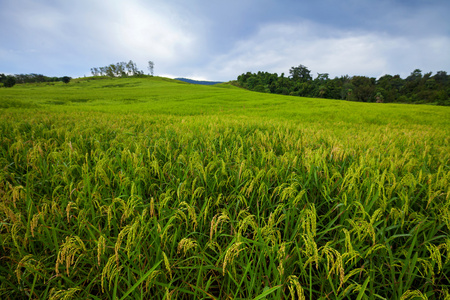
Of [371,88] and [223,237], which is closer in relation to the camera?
[223,237]

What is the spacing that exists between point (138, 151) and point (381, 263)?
8.81 ft

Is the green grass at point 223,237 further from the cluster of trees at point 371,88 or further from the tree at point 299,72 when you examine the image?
the tree at point 299,72

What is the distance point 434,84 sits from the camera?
75.6 metres

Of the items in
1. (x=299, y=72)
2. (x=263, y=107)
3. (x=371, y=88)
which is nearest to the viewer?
(x=263, y=107)

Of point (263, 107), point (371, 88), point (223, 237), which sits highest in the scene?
point (371, 88)

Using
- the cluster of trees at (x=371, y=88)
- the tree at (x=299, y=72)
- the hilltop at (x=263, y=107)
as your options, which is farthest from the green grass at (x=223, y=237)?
the tree at (x=299, y=72)

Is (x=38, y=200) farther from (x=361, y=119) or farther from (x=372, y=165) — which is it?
(x=361, y=119)

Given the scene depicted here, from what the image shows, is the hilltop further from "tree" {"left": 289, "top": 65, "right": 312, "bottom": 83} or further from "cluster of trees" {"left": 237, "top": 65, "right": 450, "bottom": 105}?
"tree" {"left": 289, "top": 65, "right": 312, "bottom": 83}

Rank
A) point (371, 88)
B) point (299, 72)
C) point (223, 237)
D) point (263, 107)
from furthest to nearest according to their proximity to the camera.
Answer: point (299, 72) < point (371, 88) < point (263, 107) < point (223, 237)

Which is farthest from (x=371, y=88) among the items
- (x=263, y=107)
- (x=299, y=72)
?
(x=263, y=107)

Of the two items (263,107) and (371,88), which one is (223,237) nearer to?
(263,107)

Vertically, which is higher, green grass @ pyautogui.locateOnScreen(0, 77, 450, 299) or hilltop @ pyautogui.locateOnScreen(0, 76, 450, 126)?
hilltop @ pyautogui.locateOnScreen(0, 76, 450, 126)

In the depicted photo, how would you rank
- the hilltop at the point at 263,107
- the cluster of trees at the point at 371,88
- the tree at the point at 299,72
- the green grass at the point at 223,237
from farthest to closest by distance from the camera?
1. the tree at the point at 299,72
2. the cluster of trees at the point at 371,88
3. the hilltop at the point at 263,107
4. the green grass at the point at 223,237

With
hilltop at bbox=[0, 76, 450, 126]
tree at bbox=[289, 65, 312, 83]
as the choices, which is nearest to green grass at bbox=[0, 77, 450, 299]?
hilltop at bbox=[0, 76, 450, 126]
